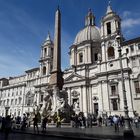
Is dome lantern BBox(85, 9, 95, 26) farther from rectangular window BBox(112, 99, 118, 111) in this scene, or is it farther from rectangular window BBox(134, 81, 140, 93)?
rectangular window BBox(112, 99, 118, 111)

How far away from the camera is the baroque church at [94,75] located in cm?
3197

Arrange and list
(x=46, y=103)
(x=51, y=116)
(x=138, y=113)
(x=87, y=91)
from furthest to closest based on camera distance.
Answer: (x=87, y=91), (x=138, y=113), (x=46, y=103), (x=51, y=116)

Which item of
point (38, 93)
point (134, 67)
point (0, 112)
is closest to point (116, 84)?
point (134, 67)

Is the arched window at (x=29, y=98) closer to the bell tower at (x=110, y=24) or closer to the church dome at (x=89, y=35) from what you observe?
the church dome at (x=89, y=35)

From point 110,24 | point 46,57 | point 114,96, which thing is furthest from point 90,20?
point 114,96

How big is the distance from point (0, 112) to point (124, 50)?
41.9 metres

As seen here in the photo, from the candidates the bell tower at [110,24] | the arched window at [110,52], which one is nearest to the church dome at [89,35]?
the bell tower at [110,24]

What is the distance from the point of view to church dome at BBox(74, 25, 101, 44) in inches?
1800

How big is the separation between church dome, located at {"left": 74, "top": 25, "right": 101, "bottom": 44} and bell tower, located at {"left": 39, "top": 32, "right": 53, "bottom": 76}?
6975 millimetres

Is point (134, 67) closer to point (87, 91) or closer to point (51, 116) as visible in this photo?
point (87, 91)

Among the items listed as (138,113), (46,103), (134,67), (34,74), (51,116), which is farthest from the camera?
(34,74)

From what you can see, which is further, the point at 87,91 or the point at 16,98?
the point at 16,98

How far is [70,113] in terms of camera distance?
2177 cm

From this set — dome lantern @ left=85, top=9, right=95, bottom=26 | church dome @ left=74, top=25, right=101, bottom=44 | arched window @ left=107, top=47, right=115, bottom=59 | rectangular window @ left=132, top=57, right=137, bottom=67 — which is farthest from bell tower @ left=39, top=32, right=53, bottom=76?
rectangular window @ left=132, top=57, right=137, bottom=67
